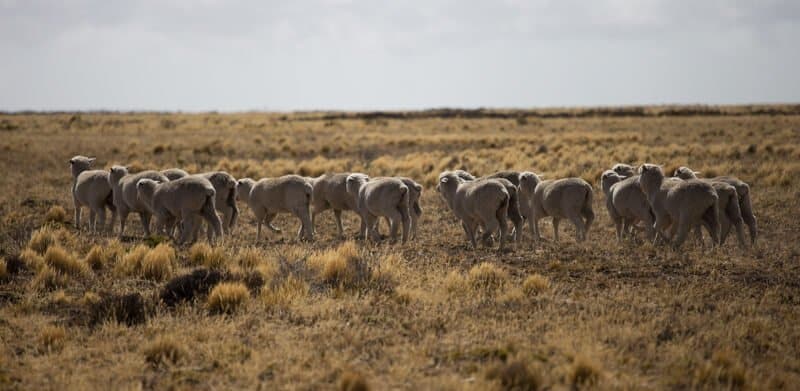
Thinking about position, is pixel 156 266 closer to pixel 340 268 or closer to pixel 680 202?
pixel 340 268

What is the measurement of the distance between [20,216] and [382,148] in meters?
25.8

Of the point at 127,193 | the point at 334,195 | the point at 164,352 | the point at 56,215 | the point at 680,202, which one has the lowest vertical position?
the point at 56,215

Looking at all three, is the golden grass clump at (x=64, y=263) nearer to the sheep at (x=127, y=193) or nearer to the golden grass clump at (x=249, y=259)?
the golden grass clump at (x=249, y=259)

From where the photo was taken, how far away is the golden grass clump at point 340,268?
11212 mm

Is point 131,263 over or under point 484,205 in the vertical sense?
under

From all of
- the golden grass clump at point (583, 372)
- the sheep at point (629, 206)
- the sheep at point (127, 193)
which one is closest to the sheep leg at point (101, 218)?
the sheep at point (127, 193)

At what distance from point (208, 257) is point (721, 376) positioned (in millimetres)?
8289

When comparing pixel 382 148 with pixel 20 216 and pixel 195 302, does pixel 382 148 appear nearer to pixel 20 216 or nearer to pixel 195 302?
pixel 20 216

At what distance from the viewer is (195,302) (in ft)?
33.1

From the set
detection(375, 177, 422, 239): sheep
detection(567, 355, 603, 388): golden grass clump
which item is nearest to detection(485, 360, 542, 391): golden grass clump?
detection(567, 355, 603, 388): golden grass clump

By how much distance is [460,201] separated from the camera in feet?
51.9

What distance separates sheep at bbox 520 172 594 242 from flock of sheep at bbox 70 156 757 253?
0.07 feet

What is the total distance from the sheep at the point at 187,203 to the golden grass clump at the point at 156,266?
3065 mm

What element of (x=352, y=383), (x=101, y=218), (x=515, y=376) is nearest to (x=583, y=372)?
(x=515, y=376)
